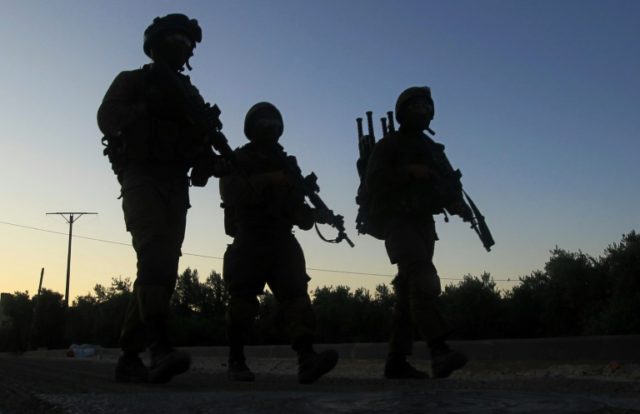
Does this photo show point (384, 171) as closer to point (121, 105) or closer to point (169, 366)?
point (121, 105)

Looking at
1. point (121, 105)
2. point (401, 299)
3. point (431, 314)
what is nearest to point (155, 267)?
point (121, 105)

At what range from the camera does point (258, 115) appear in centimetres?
462

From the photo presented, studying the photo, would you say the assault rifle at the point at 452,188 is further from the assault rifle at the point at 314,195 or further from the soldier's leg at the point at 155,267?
the soldier's leg at the point at 155,267

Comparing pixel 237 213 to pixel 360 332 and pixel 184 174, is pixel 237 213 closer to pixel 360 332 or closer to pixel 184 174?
pixel 184 174

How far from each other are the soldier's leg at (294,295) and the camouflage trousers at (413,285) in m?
0.58

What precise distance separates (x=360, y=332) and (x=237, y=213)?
878 inches

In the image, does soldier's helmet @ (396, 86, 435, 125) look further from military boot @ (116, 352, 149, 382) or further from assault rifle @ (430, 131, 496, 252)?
military boot @ (116, 352, 149, 382)

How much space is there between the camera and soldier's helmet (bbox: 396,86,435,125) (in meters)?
4.87

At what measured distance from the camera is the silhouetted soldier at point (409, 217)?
4.25 m

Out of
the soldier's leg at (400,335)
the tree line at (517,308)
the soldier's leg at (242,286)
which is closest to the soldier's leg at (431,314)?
the soldier's leg at (400,335)

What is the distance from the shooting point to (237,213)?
14.6ft

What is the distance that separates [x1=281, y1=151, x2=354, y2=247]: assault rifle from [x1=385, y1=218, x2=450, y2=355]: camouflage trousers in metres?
0.46

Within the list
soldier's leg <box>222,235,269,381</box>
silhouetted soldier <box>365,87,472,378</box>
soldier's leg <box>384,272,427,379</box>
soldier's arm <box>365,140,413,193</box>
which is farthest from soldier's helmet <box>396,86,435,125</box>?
soldier's leg <box>222,235,269,381</box>

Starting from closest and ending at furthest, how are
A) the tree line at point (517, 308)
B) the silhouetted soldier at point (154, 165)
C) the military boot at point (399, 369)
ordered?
the silhouetted soldier at point (154, 165) → the military boot at point (399, 369) → the tree line at point (517, 308)
